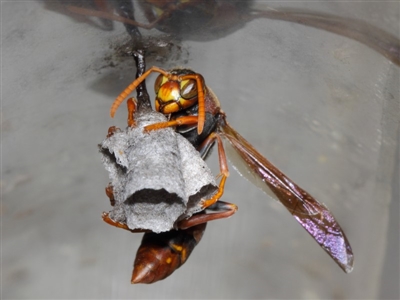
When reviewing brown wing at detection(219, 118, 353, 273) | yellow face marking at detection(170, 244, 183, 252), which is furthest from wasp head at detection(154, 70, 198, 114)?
yellow face marking at detection(170, 244, 183, 252)

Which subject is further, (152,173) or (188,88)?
(188,88)

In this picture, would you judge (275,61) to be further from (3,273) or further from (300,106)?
(3,273)

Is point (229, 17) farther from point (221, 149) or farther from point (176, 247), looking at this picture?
point (176, 247)

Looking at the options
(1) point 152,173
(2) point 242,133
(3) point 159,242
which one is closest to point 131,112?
(1) point 152,173

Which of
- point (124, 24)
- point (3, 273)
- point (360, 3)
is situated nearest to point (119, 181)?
point (124, 24)

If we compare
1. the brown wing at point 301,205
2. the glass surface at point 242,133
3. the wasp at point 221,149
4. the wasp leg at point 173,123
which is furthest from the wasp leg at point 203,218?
the glass surface at point 242,133

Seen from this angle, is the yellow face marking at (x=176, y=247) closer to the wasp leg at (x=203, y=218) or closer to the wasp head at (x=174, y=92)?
the wasp leg at (x=203, y=218)

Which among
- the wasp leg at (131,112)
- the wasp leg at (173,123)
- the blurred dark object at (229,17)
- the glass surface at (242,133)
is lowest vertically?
the glass surface at (242,133)
